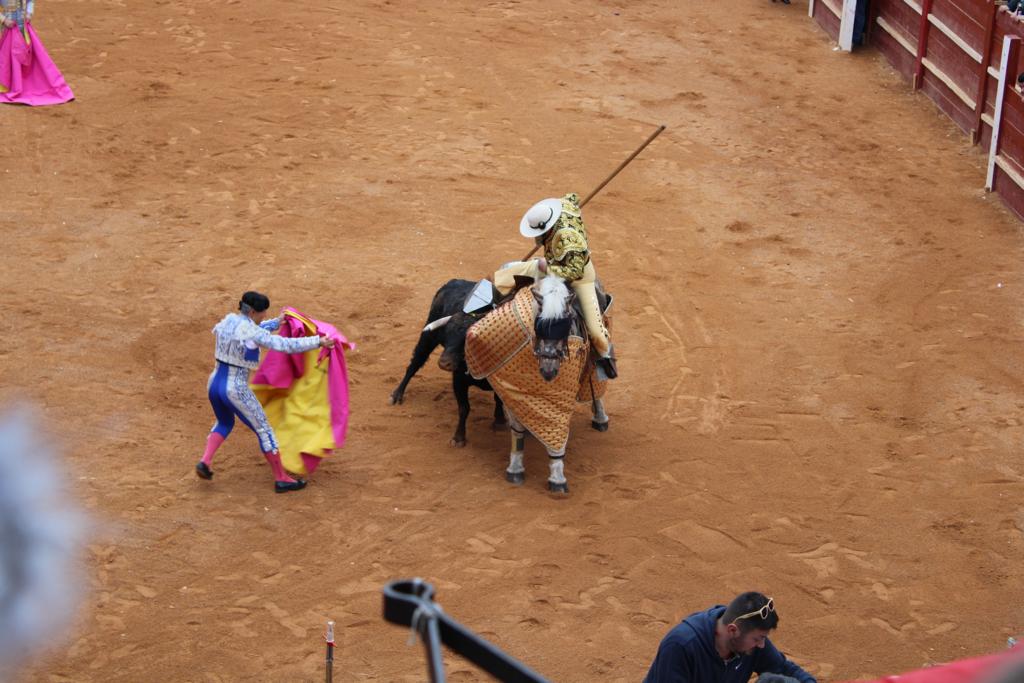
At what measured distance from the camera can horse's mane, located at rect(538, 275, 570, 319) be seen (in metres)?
8.15

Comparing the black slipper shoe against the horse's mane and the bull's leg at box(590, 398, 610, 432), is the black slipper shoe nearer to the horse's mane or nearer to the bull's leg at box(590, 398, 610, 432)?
the horse's mane

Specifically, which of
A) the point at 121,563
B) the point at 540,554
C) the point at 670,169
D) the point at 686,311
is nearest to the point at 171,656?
the point at 121,563

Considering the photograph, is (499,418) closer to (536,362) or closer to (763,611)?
(536,362)

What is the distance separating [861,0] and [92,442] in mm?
11510

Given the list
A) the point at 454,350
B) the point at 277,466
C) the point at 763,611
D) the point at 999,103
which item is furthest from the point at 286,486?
the point at 999,103

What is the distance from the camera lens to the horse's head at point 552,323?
8.16 metres

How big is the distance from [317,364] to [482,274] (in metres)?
3.14

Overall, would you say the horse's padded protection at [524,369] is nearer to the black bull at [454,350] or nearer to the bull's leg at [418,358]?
the black bull at [454,350]

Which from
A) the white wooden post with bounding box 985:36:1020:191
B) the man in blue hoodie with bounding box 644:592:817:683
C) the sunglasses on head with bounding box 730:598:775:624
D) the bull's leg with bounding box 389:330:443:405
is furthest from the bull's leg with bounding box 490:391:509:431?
the white wooden post with bounding box 985:36:1020:191

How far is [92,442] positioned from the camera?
29.7 feet

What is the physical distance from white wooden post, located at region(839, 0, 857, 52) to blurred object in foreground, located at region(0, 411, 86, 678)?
11507 millimetres

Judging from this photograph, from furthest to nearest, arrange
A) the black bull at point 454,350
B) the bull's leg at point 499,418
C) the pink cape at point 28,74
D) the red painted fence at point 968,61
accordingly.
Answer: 1. the pink cape at point 28,74
2. the red painted fence at point 968,61
3. the bull's leg at point 499,418
4. the black bull at point 454,350

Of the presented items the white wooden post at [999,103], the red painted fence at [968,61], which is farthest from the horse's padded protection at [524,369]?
the white wooden post at [999,103]

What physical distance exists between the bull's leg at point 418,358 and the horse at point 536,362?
0.73 meters
